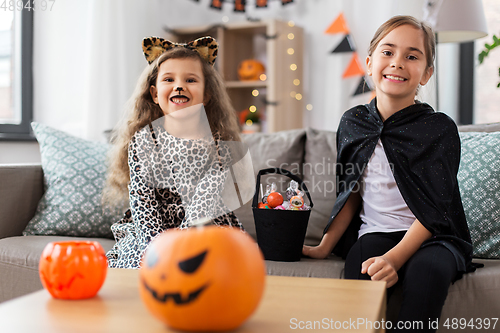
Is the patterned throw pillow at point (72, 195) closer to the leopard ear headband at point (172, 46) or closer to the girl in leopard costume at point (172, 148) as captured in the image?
the girl in leopard costume at point (172, 148)

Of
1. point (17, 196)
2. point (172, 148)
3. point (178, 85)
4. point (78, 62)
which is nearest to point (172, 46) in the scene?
point (178, 85)

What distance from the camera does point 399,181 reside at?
55.7 inches

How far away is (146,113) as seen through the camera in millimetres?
1688

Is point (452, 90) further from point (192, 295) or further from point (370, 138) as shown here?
point (192, 295)

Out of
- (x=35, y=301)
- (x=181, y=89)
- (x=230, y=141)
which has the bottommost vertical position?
(x=35, y=301)

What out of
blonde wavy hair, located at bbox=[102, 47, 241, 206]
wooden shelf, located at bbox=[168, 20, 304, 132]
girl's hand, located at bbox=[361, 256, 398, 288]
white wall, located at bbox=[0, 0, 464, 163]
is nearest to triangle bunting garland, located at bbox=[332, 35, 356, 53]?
white wall, located at bbox=[0, 0, 464, 163]

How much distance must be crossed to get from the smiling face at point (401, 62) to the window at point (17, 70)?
2.21 metres

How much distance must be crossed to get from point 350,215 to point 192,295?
1042 mm

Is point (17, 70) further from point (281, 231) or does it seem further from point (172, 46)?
point (281, 231)

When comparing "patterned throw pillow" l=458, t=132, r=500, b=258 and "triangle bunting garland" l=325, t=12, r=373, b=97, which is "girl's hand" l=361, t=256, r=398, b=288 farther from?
"triangle bunting garland" l=325, t=12, r=373, b=97

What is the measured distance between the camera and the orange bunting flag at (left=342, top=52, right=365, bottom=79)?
3270 millimetres

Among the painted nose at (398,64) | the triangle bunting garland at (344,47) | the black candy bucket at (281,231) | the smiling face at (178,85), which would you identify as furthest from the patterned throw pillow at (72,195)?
the triangle bunting garland at (344,47)

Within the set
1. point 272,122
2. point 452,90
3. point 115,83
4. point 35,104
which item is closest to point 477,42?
point 452,90

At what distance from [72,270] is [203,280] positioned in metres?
0.29
